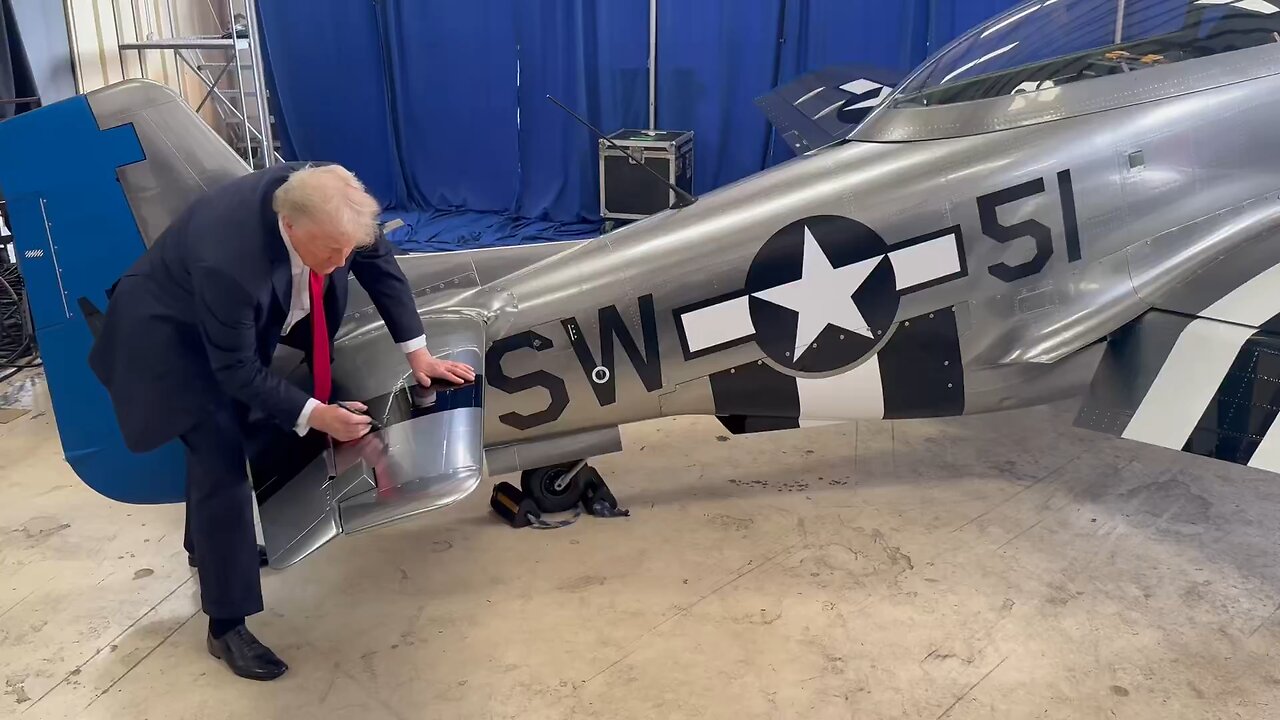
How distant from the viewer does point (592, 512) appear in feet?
13.0

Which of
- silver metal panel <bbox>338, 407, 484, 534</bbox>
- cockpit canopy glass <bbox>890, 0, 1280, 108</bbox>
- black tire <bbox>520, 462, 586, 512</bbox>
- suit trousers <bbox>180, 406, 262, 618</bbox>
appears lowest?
black tire <bbox>520, 462, 586, 512</bbox>

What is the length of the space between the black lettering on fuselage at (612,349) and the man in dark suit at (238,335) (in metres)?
0.55

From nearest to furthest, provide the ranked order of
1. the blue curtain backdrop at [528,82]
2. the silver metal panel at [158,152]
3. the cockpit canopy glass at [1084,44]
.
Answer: the silver metal panel at [158,152] < the cockpit canopy glass at [1084,44] < the blue curtain backdrop at [528,82]

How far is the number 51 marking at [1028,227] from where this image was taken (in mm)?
3414

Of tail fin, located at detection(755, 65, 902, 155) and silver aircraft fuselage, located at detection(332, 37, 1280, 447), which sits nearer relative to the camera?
silver aircraft fuselage, located at detection(332, 37, 1280, 447)

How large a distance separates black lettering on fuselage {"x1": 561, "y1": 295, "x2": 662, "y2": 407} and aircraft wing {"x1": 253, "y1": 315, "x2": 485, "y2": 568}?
465 mm

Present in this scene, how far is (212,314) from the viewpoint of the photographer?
246 cm

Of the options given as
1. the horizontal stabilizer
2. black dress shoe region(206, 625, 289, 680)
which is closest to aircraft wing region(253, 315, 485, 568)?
black dress shoe region(206, 625, 289, 680)

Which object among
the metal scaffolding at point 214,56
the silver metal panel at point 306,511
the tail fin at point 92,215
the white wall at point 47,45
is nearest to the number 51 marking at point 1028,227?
the silver metal panel at point 306,511

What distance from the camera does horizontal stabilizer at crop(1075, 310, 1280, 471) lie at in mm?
2949

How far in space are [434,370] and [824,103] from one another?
11.9 feet

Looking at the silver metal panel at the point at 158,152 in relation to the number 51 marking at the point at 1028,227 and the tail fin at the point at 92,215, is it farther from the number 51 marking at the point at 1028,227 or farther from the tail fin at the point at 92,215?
the number 51 marking at the point at 1028,227

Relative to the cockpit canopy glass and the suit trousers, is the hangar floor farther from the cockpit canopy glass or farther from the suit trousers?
the cockpit canopy glass

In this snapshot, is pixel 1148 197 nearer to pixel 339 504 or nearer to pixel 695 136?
pixel 339 504
